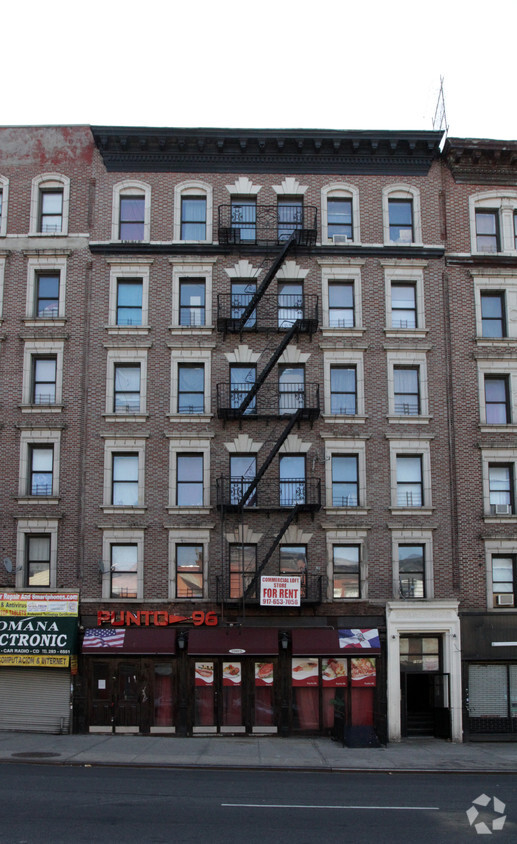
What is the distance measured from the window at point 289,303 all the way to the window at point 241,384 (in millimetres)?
1975

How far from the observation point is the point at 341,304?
30344 mm

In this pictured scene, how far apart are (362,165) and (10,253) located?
43.0ft

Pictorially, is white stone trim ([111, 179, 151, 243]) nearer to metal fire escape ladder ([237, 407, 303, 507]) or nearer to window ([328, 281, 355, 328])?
window ([328, 281, 355, 328])

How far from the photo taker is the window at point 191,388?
2947 centimetres

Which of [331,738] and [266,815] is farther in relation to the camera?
[331,738]

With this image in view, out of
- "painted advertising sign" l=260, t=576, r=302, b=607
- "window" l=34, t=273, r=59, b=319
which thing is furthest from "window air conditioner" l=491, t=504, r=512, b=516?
"window" l=34, t=273, r=59, b=319

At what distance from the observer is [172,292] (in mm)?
30016

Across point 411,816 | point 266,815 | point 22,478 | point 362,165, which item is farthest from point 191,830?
point 362,165

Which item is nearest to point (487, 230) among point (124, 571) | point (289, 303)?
point (289, 303)

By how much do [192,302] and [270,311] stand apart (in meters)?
2.81

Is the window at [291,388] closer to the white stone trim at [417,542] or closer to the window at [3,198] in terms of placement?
the white stone trim at [417,542]

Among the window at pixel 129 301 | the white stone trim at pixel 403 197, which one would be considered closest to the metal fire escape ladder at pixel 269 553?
the window at pixel 129 301

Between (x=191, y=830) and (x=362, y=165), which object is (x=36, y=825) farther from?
(x=362, y=165)

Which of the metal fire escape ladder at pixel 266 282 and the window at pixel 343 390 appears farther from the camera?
the window at pixel 343 390
